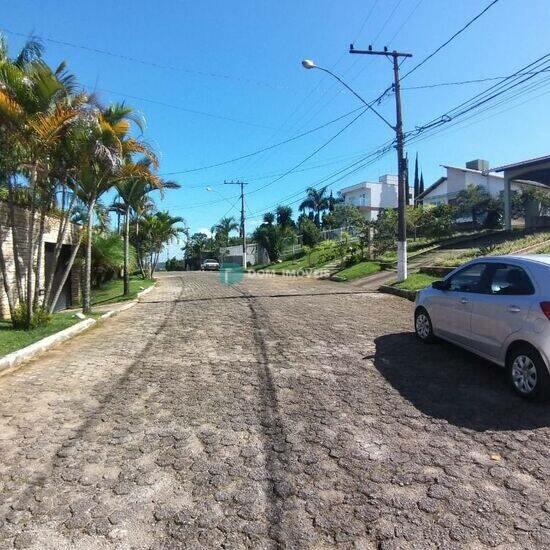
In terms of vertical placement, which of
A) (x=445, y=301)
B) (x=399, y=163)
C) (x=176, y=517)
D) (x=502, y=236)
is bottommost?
(x=176, y=517)

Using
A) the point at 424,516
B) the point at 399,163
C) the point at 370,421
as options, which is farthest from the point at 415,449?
the point at 399,163

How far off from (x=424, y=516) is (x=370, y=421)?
158cm

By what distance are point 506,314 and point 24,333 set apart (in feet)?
27.9

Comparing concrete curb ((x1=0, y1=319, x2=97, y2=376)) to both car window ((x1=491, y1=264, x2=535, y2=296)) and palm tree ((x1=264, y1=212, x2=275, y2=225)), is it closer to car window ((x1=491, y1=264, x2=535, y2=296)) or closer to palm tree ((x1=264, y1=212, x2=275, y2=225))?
car window ((x1=491, y1=264, x2=535, y2=296))

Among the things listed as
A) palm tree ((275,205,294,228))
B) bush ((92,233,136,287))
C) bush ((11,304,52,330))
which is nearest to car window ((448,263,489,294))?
bush ((11,304,52,330))

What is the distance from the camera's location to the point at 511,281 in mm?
5723

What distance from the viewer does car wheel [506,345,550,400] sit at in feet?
15.9

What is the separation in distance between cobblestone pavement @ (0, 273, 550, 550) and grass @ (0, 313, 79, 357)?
0.85 meters

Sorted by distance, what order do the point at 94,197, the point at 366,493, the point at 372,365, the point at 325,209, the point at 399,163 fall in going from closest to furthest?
the point at 366,493 < the point at 372,365 < the point at 94,197 < the point at 399,163 < the point at 325,209

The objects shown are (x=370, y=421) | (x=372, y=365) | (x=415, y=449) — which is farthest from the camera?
(x=372, y=365)

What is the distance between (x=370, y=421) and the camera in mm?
4688

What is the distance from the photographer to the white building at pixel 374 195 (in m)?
62.9

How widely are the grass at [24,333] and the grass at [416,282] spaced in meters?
10.3

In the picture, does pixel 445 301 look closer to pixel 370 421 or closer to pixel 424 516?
pixel 370 421
